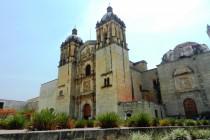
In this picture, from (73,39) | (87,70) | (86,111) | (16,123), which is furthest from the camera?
(73,39)

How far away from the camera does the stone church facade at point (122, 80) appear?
20.8 meters

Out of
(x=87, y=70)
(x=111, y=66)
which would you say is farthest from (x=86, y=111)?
(x=111, y=66)

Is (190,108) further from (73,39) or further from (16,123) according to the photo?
(73,39)

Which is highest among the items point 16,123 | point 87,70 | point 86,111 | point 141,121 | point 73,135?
point 87,70

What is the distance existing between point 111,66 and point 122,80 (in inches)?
86.1

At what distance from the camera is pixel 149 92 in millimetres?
26156

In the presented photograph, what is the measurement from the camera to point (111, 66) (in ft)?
71.9

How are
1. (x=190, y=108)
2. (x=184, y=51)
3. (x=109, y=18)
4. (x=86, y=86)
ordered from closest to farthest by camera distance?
1. (x=190, y=108)
2. (x=184, y=51)
3. (x=109, y=18)
4. (x=86, y=86)

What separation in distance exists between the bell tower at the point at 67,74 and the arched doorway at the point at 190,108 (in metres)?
15.2

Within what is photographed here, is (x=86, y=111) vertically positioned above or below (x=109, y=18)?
below

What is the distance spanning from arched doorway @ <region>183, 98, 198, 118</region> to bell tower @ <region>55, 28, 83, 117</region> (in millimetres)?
15205

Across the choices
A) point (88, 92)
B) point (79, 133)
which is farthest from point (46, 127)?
point (88, 92)

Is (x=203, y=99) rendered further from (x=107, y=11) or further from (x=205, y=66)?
(x=107, y=11)

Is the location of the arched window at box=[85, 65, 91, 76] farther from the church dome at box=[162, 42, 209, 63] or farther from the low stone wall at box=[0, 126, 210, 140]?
the low stone wall at box=[0, 126, 210, 140]
